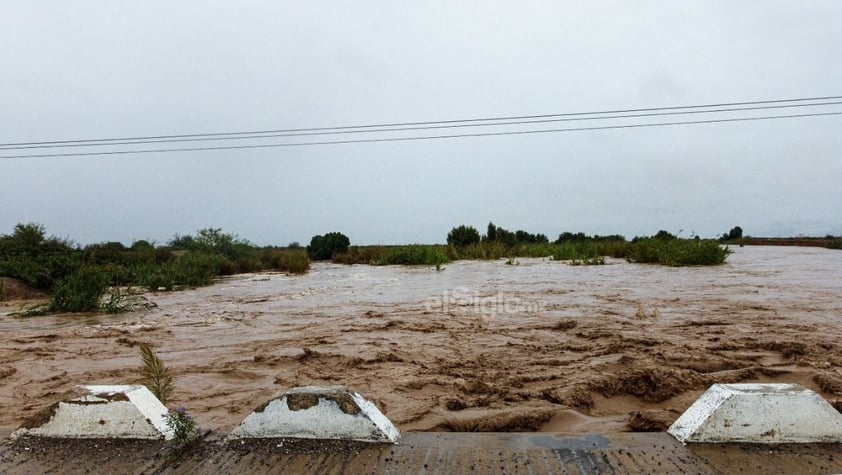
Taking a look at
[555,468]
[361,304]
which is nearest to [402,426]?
[555,468]

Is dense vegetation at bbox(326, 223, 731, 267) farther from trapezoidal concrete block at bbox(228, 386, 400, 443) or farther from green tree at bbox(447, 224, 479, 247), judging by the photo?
trapezoidal concrete block at bbox(228, 386, 400, 443)

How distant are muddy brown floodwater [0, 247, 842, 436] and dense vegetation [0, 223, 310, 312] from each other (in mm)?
723

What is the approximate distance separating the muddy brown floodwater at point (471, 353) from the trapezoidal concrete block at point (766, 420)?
0.46m

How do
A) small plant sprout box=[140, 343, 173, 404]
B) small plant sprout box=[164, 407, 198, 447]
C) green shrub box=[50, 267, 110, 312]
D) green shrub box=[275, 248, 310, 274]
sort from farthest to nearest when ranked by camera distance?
green shrub box=[275, 248, 310, 274]
green shrub box=[50, 267, 110, 312]
small plant sprout box=[140, 343, 173, 404]
small plant sprout box=[164, 407, 198, 447]

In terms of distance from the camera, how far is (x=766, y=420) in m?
1.79

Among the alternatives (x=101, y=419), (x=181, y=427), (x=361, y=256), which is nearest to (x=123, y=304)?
(x=101, y=419)

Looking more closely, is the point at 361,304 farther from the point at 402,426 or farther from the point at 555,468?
the point at 555,468

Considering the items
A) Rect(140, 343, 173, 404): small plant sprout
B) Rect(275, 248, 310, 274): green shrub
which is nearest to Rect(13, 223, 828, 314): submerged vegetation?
Rect(275, 248, 310, 274): green shrub

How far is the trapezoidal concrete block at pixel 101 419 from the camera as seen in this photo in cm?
194

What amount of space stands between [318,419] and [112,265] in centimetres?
1598

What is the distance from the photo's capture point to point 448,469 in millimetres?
1640

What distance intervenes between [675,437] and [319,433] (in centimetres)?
136

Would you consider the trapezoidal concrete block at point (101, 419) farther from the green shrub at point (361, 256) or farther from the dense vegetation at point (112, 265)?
the green shrub at point (361, 256)

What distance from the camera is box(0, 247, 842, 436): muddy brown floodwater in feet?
9.12
